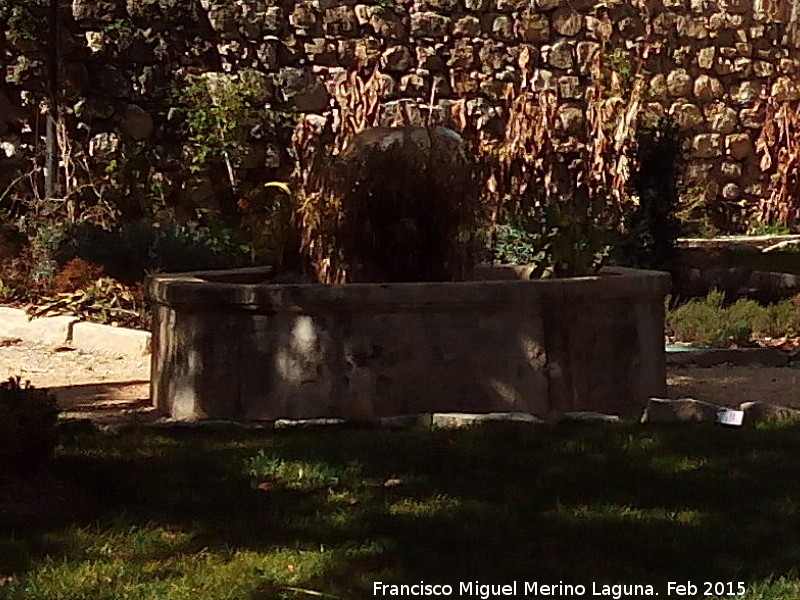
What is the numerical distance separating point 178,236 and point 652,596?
693cm

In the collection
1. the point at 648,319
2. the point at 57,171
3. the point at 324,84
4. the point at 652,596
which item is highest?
the point at 324,84

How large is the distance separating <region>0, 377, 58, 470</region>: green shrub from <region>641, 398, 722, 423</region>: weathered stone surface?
2.31 meters

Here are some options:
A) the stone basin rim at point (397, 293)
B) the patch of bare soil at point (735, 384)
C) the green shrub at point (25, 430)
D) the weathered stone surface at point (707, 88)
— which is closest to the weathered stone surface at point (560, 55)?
the weathered stone surface at point (707, 88)

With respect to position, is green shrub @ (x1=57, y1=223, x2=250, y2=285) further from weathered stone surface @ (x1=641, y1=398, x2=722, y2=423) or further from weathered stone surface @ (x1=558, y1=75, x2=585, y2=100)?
weathered stone surface @ (x1=558, y1=75, x2=585, y2=100)

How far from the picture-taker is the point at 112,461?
4.90m

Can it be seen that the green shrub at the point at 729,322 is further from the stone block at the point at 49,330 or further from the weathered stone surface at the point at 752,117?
the weathered stone surface at the point at 752,117

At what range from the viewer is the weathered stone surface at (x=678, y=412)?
5617 mm

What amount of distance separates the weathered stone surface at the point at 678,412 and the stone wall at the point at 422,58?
709 centimetres

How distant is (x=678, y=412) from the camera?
18.6 feet

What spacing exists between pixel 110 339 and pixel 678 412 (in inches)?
161

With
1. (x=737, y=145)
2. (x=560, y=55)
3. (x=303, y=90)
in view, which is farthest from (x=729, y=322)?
(x=737, y=145)

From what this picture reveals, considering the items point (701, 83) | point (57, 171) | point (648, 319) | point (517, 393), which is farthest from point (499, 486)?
point (701, 83)

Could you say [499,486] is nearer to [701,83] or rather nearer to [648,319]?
[648,319]

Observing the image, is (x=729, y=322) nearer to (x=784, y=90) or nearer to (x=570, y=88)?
(x=570, y=88)
